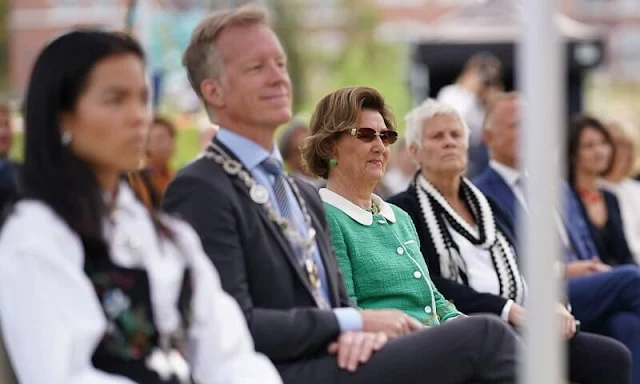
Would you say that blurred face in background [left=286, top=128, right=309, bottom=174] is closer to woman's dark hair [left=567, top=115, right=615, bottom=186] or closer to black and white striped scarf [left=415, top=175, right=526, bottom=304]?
woman's dark hair [left=567, top=115, right=615, bottom=186]

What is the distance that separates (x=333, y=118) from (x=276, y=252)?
97 cm

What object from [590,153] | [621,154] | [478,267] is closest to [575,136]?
[590,153]

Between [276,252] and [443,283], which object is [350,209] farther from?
[276,252]

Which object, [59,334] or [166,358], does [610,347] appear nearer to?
[166,358]

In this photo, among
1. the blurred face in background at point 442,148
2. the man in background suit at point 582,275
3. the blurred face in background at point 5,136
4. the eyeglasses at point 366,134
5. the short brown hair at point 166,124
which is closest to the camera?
the eyeglasses at point 366,134

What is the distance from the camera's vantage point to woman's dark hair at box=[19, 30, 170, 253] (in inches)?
108

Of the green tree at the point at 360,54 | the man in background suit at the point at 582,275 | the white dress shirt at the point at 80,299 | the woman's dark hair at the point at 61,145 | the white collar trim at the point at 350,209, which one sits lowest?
the green tree at the point at 360,54

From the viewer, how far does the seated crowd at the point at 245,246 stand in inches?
107

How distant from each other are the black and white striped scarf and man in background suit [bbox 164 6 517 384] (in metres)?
1.21

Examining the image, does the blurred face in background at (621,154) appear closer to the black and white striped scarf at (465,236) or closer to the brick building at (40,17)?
the black and white striped scarf at (465,236)

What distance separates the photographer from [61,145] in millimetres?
2814

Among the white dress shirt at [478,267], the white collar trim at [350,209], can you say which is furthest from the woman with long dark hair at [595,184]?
the white collar trim at [350,209]

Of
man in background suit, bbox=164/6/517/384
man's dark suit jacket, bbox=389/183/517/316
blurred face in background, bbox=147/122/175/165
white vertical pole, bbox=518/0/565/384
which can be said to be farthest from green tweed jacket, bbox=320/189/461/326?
blurred face in background, bbox=147/122/175/165

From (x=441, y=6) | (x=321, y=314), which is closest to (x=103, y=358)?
(x=321, y=314)
